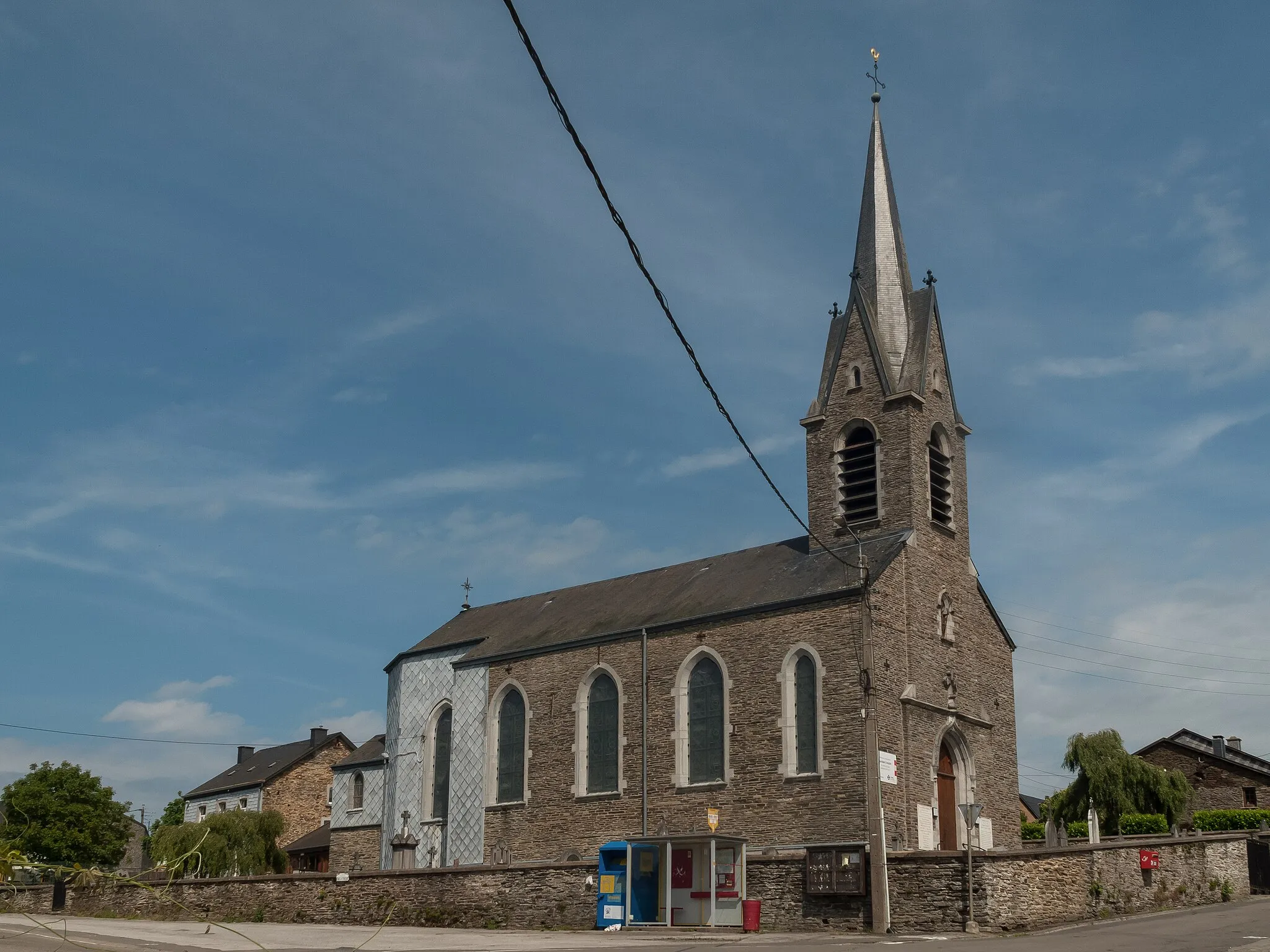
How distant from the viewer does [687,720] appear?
34.8 meters

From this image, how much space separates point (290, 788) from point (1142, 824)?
39269 mm

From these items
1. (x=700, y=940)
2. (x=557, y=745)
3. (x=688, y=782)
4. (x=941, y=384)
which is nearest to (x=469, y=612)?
(x=557, y=745)

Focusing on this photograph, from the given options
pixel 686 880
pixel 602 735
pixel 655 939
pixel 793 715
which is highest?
pixel 793 715

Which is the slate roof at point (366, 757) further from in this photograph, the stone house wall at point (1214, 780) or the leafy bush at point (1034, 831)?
the stone house wall at point (1214, 780)

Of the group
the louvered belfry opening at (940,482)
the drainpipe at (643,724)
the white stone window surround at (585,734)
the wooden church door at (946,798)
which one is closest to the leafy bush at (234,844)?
the white stone window surround at (585,734)

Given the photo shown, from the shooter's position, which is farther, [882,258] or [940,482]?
[882,258]

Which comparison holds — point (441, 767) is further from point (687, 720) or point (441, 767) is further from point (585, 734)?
point (687, 720)

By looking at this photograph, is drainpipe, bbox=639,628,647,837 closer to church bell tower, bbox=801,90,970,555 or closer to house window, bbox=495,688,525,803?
house window, bbox=495,688,525,803

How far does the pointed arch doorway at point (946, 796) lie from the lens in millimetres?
32594

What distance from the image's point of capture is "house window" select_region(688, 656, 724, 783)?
33844mm

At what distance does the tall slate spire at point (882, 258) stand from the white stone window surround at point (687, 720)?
10.4 meters

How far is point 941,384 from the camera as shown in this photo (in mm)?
38438

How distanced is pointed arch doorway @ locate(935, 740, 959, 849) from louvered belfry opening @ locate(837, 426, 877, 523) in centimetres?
702

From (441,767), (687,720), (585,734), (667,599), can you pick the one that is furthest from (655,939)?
(441,767)
